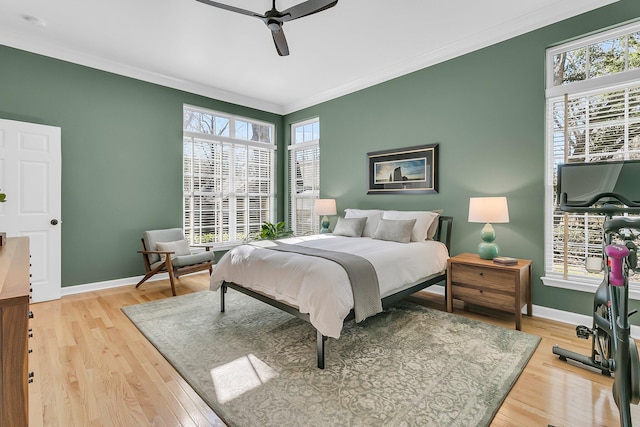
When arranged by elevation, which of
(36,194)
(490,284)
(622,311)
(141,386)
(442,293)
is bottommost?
(141,386)

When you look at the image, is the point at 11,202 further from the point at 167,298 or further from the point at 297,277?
the point at 297,277

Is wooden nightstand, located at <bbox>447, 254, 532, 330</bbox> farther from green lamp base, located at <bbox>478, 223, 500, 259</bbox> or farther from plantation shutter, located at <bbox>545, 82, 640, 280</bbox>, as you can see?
plantation shutter, located at <bbox>545, 82, 640, 280</bbox>

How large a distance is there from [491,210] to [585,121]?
122 centimetres

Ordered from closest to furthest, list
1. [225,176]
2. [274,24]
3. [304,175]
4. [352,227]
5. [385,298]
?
1. [274,24]
2. [385,298]
3. [352,227]
4. [225,176]
5. [304,175]

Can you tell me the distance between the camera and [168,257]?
3.99 m

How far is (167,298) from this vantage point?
154 inches

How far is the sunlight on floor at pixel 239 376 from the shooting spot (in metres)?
1.98

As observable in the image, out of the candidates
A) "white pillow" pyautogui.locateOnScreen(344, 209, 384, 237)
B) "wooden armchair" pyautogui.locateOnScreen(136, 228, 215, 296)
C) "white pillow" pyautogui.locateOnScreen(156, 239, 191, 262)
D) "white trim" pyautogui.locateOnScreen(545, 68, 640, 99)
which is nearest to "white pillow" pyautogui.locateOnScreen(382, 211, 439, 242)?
"white pillow" pyautogui.locateOnScreen(344, 209, 384, 237)

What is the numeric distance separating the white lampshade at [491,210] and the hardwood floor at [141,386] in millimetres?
1049

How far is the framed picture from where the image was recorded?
4.19m

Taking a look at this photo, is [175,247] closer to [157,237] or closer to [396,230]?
[157,237]

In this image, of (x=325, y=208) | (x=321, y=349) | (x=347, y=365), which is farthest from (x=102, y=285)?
(x=347, y=365)

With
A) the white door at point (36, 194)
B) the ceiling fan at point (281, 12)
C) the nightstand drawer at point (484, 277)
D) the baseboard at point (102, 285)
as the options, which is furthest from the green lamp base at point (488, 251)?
the white door at point (36, 194)

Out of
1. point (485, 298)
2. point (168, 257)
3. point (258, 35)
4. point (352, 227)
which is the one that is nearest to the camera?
point (485, 298)
